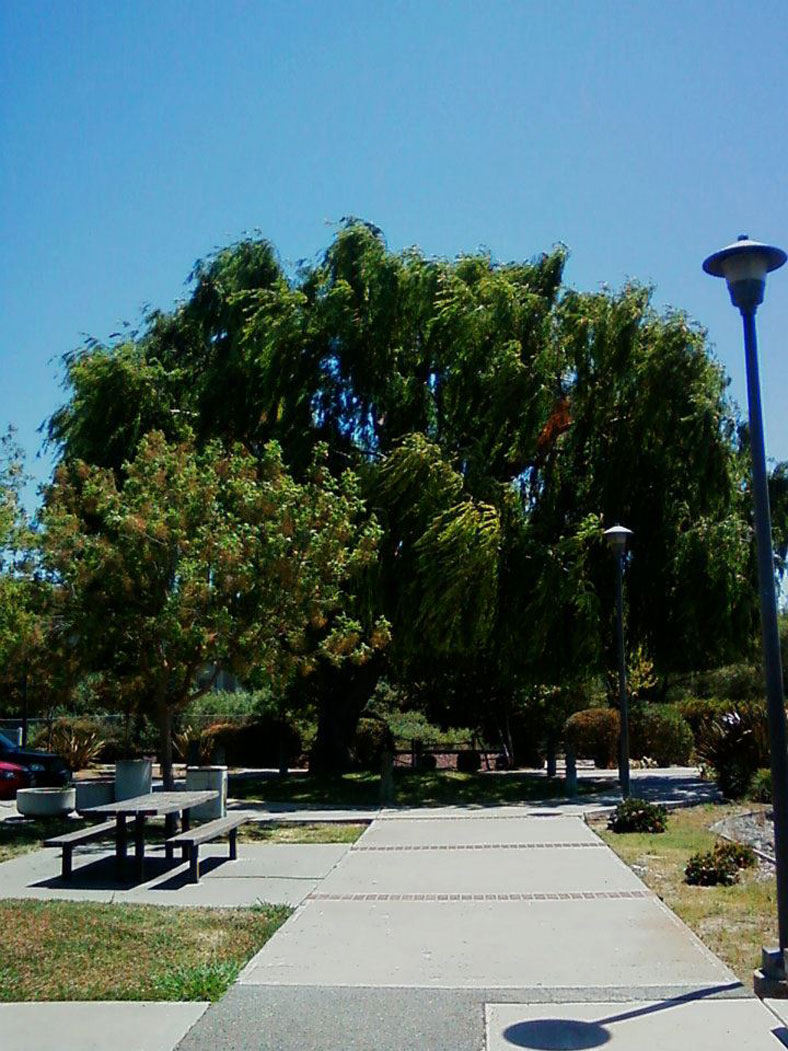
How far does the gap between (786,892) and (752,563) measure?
16.2m

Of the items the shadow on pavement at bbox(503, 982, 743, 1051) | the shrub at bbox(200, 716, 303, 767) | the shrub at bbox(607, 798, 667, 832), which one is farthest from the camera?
the shrub at bbox(200, 716, 303, 767)

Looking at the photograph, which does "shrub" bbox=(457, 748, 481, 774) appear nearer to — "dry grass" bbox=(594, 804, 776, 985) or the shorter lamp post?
the shorter lamp post

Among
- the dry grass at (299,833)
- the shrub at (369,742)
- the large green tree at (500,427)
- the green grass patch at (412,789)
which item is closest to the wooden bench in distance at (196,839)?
the dry grass at (299,833)

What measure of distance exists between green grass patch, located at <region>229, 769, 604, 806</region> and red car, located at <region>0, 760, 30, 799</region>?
13.8ft

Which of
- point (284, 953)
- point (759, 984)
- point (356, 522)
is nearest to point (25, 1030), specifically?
point (284, 953)

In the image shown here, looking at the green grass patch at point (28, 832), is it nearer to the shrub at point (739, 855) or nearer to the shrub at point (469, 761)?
the shrub at point (739, 855)

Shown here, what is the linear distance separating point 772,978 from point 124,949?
445 cm

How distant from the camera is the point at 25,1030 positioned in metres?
6.14

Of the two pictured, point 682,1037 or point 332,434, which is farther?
point 332,434

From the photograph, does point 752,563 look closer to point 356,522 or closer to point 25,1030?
point 356,522

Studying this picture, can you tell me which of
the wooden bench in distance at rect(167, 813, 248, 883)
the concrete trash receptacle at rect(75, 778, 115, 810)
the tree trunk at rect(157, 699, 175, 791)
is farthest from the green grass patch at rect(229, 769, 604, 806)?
the wooden bench in distance at rect(167, 813, 248, 883)

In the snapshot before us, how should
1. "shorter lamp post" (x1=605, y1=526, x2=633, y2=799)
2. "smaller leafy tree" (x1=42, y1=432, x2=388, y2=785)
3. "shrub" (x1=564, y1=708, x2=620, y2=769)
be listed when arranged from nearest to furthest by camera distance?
"smaller leafy tree" (x1=42, y1=432, x2=388, y2=785)
"shorter lamp post" (x1=605, y1=526, x2=633, y2=799)
"shrub" (x1=564, y1=708, x2=620, y2=769)

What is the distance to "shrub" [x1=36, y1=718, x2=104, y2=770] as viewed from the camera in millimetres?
28750

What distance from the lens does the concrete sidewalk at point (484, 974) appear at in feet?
19.7
